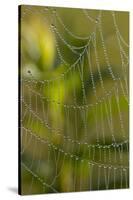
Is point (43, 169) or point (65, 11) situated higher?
point (65, 11)

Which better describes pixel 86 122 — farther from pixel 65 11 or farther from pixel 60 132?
pixel 65 11

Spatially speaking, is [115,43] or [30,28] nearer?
[30,28]

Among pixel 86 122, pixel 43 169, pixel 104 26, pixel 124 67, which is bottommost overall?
pixel 43 169

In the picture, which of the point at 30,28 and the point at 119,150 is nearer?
the point at 30,28

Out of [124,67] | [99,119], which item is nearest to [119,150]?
[99,119]

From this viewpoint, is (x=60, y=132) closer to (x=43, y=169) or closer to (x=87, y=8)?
(x=43, y=169)

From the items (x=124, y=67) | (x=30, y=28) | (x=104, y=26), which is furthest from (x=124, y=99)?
(x=30, y=28)

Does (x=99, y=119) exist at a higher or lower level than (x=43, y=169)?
higher
